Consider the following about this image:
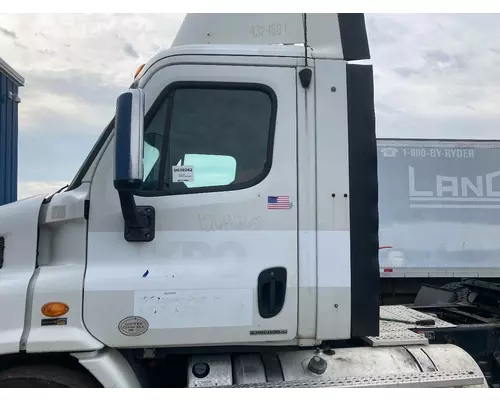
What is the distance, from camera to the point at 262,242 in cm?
251

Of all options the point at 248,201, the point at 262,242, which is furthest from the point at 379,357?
the point at 248,201

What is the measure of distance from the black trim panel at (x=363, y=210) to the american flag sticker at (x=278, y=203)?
376 millimetres

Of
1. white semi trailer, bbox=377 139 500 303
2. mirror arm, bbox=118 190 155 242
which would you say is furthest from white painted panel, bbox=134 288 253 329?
white semi trailer, bbox=377 139 500 303

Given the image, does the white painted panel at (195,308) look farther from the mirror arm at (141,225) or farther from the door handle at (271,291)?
the mirror arm at (141,225)

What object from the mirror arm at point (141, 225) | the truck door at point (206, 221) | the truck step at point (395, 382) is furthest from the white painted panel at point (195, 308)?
the truck step at point (395, 382)

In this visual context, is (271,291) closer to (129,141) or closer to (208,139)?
(208,139)

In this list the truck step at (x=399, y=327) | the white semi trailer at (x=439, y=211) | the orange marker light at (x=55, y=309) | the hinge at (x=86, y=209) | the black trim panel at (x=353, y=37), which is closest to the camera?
the orange marker light at (x=55, y=309)

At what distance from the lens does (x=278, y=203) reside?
8.29 ft

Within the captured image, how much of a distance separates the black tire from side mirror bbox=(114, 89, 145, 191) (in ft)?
3.54

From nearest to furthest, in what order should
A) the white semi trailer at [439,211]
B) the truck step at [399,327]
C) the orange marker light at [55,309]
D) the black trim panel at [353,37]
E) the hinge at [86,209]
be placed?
the orange marker light at [55,309], the hinge at [86,209], the black trim panel at [353,37], the truck step at [399,327], the white semi trailer at [439,211]

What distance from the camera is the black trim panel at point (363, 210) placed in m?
2.58

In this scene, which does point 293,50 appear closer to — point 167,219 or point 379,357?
point 167,219

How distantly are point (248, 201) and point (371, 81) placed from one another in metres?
1.02

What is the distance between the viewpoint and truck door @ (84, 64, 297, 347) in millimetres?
2424
